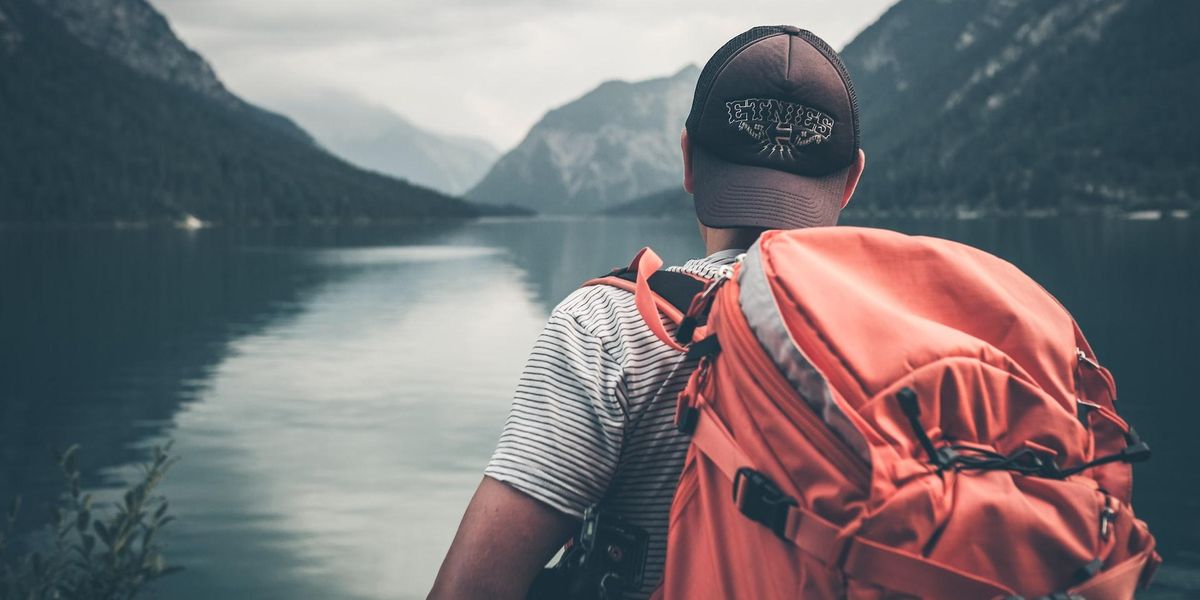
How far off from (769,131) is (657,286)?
0.37 metres

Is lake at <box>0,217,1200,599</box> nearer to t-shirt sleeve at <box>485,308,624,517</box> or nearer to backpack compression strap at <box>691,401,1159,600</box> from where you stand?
t-shirt sleeve at <box>485,308,624,517</box>

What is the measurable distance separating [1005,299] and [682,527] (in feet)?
2.11

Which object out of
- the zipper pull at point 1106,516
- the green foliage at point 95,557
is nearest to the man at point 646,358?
the zipper pull at point 1106,516

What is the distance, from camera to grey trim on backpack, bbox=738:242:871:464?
4.93 feet

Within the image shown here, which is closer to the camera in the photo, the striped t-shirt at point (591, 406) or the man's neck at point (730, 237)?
the striped t-shirt at point (591, 406)

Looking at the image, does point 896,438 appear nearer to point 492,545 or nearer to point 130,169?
point 492,545

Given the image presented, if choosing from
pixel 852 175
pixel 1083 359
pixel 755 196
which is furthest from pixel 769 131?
pixel 1083 359

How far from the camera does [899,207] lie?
522 feet

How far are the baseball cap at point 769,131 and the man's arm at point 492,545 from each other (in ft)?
2.18

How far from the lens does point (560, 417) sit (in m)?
1.84

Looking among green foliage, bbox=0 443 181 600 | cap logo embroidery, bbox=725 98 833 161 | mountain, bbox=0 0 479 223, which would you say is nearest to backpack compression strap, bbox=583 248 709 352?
cap logo embroidery, bbox=725 98 833 161

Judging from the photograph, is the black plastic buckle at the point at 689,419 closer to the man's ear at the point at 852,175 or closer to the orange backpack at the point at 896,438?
the orange backpack at the point at 896,438

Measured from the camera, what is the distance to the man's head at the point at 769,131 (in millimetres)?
1989

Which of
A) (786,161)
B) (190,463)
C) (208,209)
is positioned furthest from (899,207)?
(786,161)
